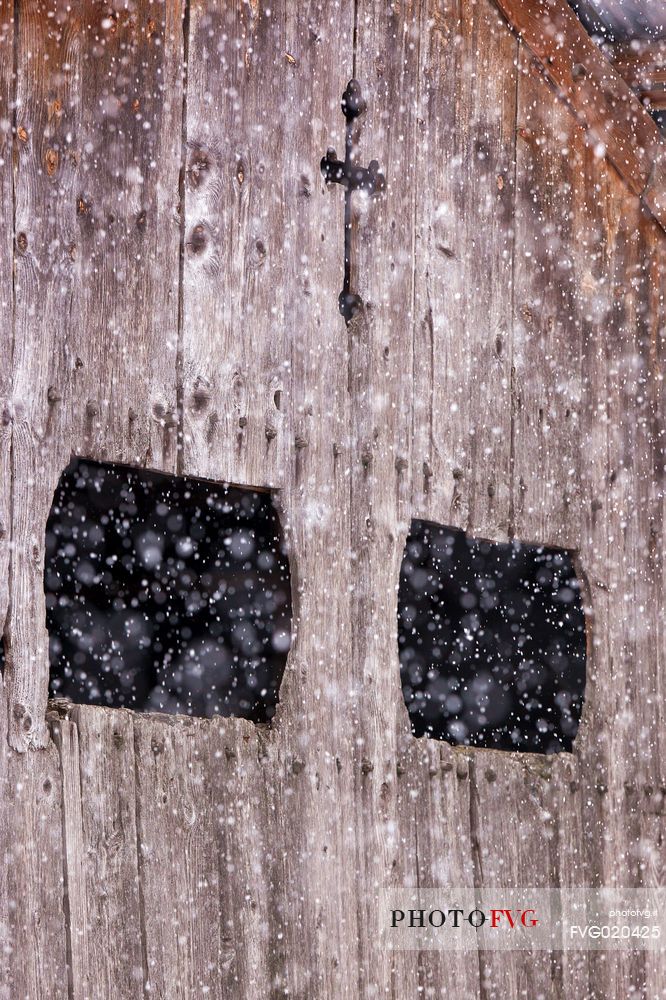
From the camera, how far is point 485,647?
4680 millimetres

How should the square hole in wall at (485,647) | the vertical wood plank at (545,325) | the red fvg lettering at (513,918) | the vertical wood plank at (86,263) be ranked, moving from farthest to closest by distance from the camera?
the square hole in wall at (485,647) < the vertical wood plank at (545,325) < the red fvg lettering at (513,918) < the vertical wood plank at (86,263)

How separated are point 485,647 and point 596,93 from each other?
2238 mm

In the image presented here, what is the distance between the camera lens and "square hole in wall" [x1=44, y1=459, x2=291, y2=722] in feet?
11.4

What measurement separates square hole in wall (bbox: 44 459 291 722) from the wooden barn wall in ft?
1.57

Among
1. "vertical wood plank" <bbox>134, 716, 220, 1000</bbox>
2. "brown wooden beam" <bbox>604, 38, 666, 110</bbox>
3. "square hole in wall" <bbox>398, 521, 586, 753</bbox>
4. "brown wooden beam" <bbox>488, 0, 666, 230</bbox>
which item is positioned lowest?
"vertical wood plank" <bbox>134, 716, 220, 1000</bbox>

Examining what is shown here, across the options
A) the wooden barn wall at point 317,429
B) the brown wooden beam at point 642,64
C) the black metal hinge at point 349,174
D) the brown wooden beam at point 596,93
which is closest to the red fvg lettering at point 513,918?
the wooden barn wall at point 317,429

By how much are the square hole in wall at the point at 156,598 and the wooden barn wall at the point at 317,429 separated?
480 millimetres

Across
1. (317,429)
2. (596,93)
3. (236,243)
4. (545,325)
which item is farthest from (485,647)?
(236,243)

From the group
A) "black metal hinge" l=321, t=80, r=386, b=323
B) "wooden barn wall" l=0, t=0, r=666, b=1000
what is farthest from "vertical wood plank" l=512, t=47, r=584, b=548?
"black metal hinge" l=321, t=80, r=386, b=323

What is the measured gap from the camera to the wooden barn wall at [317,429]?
2354mm

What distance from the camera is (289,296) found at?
2.83 m

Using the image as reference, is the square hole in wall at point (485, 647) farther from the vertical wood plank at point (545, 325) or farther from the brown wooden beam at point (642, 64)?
the brown wooden beam at point (642, 64)

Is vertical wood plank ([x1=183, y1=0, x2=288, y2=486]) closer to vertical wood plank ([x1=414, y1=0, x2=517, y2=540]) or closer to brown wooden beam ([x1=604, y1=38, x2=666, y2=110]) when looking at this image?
vertical wood plank ([x1=414, y1=0, x2=517, y2=540])

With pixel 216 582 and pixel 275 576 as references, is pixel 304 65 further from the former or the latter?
pixel 216 582
